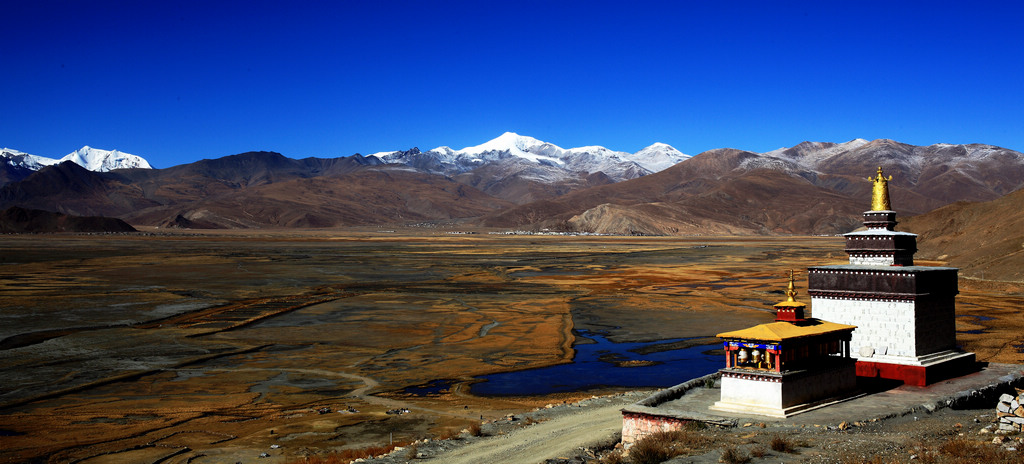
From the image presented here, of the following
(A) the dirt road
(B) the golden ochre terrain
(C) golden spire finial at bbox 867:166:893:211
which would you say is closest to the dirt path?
(A) the dirt road

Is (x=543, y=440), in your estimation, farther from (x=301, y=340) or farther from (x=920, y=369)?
(x=301, y=340)

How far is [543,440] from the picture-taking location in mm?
17062

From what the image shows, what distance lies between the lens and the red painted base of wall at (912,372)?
21250 mm

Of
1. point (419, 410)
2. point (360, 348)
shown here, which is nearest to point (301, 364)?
point (360, 348)

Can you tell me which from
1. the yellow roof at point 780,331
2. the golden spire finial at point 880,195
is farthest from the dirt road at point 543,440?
the golden spire finial at point 880,195

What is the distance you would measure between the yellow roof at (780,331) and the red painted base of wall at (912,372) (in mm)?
3691

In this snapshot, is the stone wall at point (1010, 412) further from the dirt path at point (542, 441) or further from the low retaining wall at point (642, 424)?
the dirt path at point (542, 441)

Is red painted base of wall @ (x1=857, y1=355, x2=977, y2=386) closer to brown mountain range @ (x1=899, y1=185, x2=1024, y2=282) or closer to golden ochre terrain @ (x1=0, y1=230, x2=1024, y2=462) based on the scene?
golden ochre terrain @ (x1=0, y1=230, x2=1024, y2=462)

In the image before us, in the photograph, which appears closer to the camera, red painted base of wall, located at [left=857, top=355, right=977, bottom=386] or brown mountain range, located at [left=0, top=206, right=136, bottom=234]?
red painted base of wall, located at [left=857, top=355, right=977, bottom=386]

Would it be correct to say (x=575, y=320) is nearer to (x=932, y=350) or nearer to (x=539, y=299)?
(x=539, y=299)

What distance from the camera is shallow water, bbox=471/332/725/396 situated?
24297 millimetres

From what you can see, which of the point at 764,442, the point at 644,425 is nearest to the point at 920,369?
the point at 764,442

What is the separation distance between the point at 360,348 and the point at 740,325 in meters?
16.5

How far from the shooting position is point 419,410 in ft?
68.9
